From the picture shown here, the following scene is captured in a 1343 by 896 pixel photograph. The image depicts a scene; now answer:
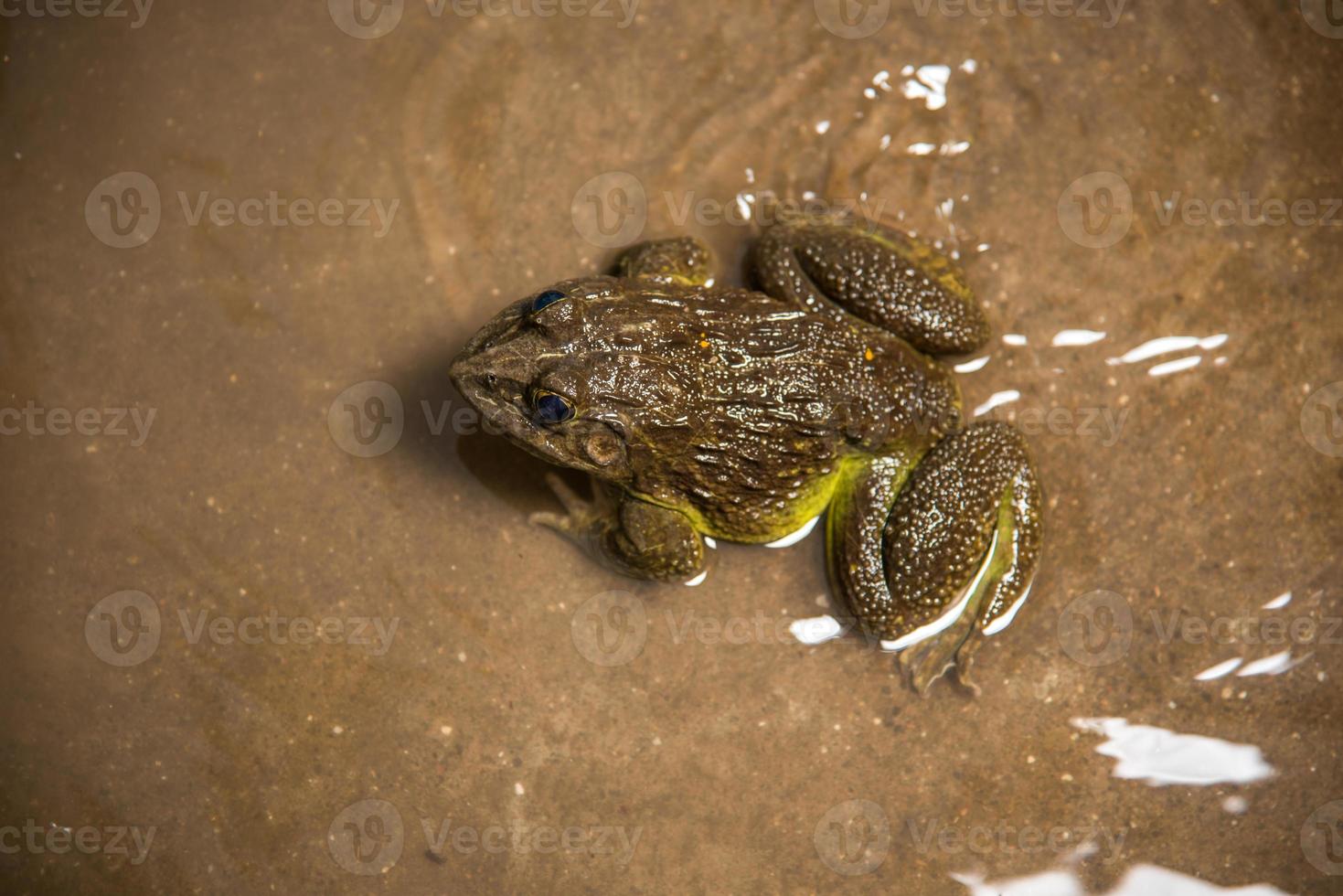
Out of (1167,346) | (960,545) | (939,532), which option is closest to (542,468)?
(939,532)

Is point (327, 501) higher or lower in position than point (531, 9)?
lower

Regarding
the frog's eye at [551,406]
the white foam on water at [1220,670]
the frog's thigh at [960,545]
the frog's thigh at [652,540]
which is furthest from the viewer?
the white foam on water at [1220,670]

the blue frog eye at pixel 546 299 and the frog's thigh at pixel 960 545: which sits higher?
the blue frog eye at pixel 546 299

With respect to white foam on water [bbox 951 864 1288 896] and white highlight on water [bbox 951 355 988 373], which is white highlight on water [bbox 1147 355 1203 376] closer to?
white highlight on water [bbox 951 355 988 373]

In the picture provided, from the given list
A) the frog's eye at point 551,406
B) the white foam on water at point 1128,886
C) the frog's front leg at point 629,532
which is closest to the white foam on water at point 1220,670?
the white foam on water at point 1128,886

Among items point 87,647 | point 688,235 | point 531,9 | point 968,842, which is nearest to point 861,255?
point 688,235

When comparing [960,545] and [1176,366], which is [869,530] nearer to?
[960,545]

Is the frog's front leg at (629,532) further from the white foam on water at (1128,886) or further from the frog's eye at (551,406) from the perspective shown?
the white foam on water at (1128,886)

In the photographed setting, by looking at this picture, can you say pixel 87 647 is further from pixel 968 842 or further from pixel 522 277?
pixel 968 842
